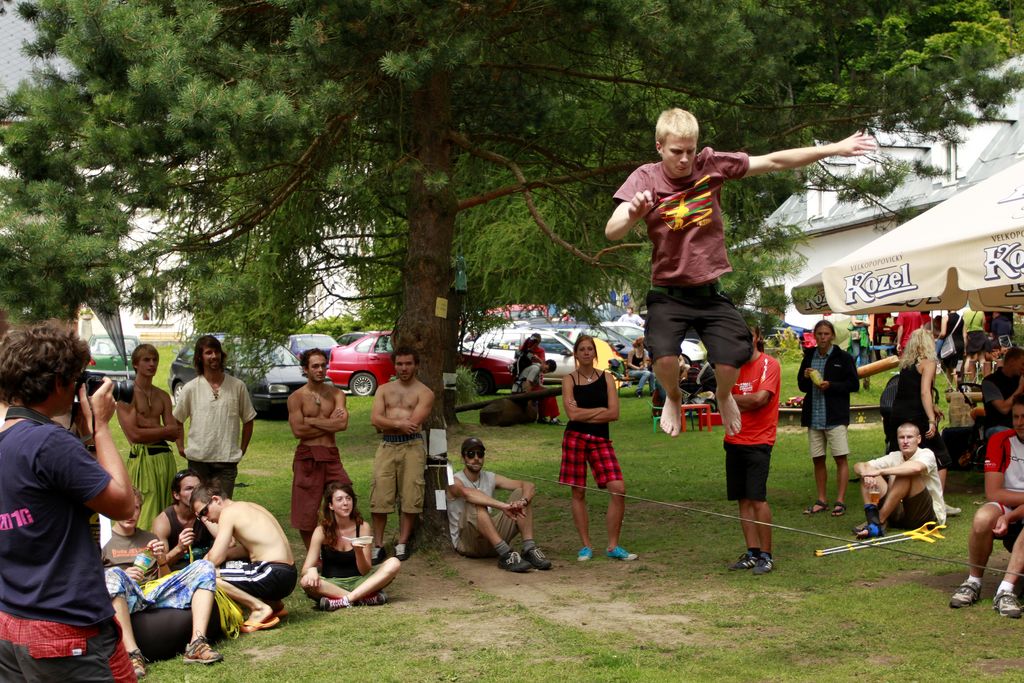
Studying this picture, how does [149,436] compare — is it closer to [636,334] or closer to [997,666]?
[997,666]

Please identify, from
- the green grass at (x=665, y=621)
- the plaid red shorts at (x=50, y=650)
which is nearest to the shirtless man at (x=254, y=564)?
the green grass at (x=665, y=621)

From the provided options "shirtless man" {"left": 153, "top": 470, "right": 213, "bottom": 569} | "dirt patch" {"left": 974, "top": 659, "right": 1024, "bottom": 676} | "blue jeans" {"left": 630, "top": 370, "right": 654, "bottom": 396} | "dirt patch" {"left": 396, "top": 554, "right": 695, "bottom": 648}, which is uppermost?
"blue jeans" {"left": 630, "top": 370, "right": 654, "bottom": 396}

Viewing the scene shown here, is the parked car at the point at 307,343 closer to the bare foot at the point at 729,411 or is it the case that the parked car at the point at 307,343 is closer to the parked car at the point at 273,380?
the parked car at the point at 273,380

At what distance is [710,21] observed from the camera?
8.34 metres

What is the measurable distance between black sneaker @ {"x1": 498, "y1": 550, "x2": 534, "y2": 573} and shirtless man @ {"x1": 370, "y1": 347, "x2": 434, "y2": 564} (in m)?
0.89

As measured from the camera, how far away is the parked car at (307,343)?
25031 millimetres

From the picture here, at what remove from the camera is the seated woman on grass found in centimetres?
784

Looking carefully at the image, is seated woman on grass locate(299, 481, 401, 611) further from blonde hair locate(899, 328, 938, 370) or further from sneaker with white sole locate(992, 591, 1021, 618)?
blonde hair locate(899, 328, 938, 370)

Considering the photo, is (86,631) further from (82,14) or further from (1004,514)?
(1004,514)

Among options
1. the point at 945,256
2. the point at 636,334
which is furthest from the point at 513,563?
the point at 636,334

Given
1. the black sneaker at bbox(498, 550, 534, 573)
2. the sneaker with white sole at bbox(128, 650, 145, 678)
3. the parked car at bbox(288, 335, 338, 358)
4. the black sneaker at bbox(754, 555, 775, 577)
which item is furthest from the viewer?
the parked car at bbox(288, 335, 338, 358)

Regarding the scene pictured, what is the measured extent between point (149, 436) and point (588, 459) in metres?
3.59

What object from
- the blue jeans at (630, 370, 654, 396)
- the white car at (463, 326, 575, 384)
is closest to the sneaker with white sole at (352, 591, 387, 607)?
the blue jeans at (630, 370, 654, 396)

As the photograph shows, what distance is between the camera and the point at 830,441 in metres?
10.5
